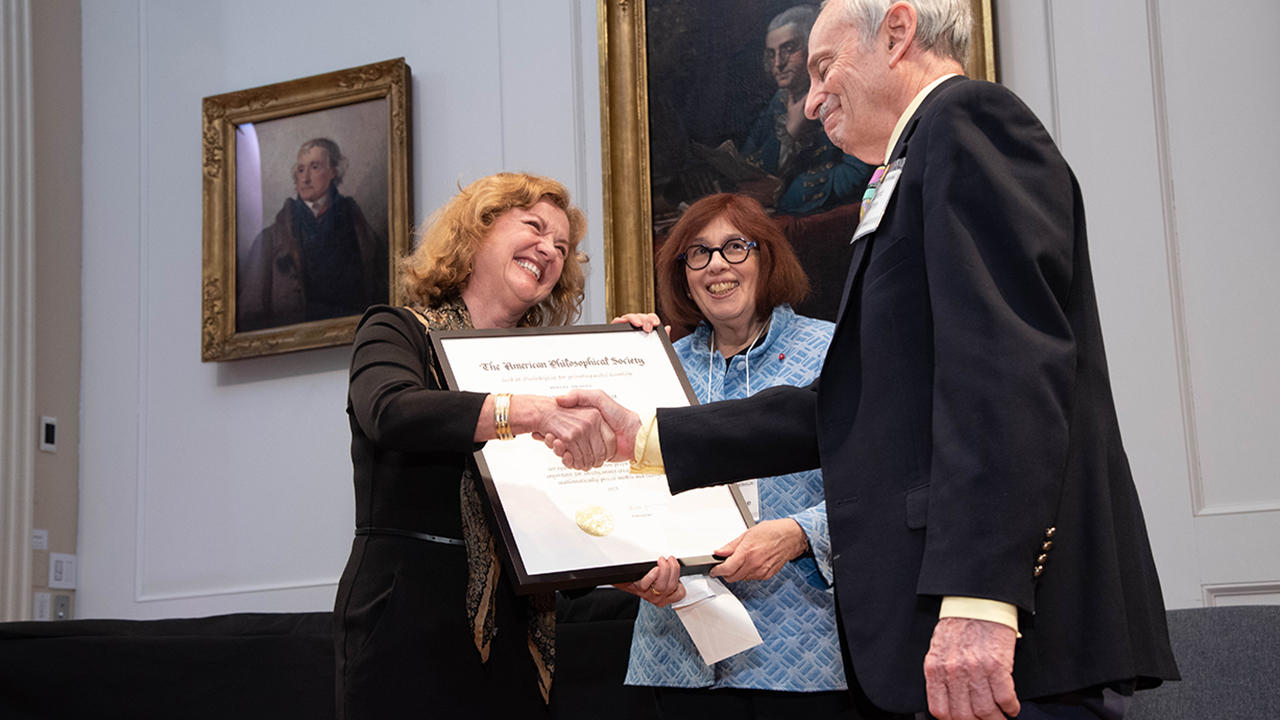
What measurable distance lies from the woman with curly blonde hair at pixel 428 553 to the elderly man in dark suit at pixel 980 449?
85 cm

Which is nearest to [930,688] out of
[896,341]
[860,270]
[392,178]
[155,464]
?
[896,341]

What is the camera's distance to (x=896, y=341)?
172cm

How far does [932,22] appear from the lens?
1983 millimetres

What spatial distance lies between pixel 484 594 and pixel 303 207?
3.50 metres

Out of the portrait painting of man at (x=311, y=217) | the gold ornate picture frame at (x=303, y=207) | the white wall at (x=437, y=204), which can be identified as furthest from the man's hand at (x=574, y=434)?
the portrait painting of man at (x=311, y=217)

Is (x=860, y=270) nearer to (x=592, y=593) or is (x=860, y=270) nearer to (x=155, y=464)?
(x=592, y=593)

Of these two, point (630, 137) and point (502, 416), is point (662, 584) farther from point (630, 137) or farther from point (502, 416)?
point (630, 137)

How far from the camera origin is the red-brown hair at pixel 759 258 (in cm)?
302

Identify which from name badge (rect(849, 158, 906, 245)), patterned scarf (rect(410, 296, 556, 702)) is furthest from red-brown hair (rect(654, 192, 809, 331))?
name badge (rect(849, 158, 906, 245))

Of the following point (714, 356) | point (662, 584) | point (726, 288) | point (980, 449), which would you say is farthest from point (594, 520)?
point (980, 449)

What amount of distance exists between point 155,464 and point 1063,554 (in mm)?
5081

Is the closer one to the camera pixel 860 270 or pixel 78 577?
pixel 860 270

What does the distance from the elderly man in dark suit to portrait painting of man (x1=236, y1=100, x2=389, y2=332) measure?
373 centimetres

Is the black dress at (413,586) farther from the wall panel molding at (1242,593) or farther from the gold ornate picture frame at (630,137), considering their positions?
the wall panel molding at (1242,593)
